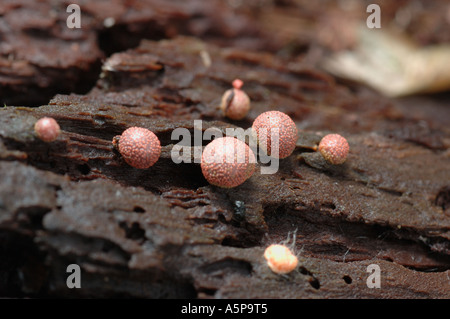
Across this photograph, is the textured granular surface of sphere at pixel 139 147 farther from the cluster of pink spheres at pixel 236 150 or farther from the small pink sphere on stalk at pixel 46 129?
the small pink sphere on stalk at pixel 46 129

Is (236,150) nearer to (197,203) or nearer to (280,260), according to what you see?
(197,203)

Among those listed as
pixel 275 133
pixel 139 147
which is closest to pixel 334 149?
pixel 275 133

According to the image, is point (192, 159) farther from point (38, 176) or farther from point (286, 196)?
point (38, 176)

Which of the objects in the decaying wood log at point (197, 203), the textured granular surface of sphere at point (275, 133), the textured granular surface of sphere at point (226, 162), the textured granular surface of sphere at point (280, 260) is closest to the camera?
the decaying wood log at point (197, 203)

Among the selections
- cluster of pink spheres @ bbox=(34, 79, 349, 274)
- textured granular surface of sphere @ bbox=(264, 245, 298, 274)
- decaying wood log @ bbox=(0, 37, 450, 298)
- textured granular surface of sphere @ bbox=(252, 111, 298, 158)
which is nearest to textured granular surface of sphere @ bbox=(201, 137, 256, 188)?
cluster of pink spheres @ bbox=(34, 79, 349, 274)

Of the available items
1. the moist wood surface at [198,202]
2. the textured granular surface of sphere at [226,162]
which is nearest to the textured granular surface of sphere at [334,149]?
the moist wood surface at [198,202]

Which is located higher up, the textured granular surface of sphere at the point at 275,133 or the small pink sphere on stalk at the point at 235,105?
the small pink sphere on stalk at the point at 235,105
